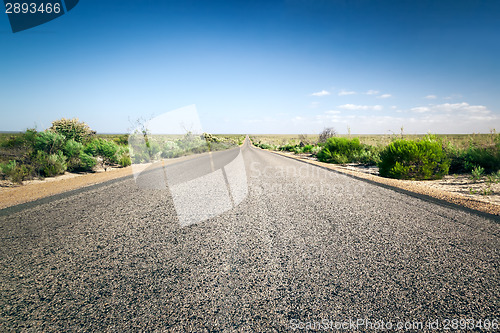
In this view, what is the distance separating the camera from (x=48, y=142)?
9.83 metres

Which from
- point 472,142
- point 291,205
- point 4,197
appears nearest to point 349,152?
point 472,142

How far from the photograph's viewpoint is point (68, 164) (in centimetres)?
1018

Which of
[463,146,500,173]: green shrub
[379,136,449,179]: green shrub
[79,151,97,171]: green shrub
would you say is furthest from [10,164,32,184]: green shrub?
[463,146,500,173]: green shrub

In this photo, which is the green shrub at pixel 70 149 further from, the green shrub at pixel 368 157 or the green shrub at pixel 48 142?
the green shrub at pixel 368 157

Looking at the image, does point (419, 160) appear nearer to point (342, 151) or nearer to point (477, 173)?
point (477, 173)

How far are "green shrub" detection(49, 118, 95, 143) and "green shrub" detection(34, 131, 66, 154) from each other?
7.32ft

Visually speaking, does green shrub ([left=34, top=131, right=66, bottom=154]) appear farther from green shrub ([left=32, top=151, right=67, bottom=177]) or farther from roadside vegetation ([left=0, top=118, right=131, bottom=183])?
green shrub ([left=32, top=151, right=67, bottom=177])

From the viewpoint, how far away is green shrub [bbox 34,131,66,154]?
9.67 metres

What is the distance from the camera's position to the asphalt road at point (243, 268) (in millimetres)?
1609

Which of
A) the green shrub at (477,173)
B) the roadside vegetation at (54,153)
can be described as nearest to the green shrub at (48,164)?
the roadside vegetation at (54,153)

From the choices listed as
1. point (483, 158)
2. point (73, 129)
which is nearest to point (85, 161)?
point (73, 129)

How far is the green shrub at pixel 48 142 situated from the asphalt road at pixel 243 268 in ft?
23.8

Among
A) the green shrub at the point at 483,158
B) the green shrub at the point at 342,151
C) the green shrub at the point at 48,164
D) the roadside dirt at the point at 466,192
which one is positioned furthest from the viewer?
the green shrub at the point at 342,151

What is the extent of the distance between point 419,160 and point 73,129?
17430 mm
